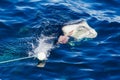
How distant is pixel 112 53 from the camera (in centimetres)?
1092

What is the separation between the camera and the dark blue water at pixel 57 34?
32.4 feet

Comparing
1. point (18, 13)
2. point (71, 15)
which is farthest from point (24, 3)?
point (71, 15)

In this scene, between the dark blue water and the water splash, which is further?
the water splash

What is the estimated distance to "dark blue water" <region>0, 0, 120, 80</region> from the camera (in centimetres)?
987

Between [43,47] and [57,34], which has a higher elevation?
[57,34]

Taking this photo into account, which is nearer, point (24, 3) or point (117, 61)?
point (117, 61)

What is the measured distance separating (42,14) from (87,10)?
1.79m

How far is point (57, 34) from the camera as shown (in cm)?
1177

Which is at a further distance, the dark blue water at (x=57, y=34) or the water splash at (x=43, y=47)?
the water splash at (x=43, y=47)

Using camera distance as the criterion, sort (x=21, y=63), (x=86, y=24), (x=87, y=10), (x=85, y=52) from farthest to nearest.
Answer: (x=87, y=10)
(x=86, y=24)
(x=85, y=52)
(x=21, y=63)

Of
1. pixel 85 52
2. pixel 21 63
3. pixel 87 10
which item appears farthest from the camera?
pixel 87 10

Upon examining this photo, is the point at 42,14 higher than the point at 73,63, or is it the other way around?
the point at 42,14

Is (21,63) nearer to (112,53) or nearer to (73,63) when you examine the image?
(73,63)

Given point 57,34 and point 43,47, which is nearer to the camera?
point 43,47
